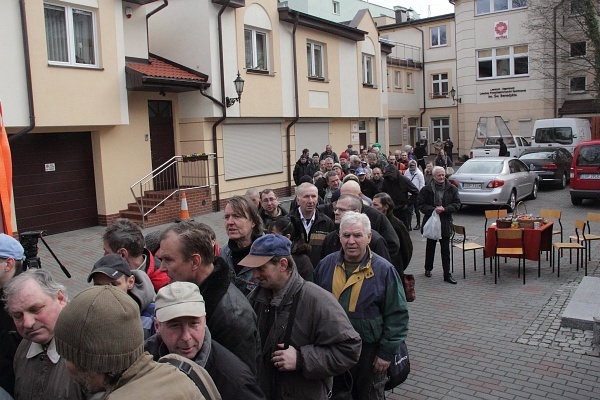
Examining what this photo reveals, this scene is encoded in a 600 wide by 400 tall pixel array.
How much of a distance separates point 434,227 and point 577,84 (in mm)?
29960

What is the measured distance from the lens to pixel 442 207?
915cm

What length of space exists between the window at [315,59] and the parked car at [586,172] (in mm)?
10239

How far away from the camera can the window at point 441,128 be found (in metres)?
41.1

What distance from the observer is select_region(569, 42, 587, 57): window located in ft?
106

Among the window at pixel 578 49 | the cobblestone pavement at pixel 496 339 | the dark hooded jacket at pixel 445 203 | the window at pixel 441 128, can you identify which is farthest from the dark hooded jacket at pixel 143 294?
the window at pixel 441 128

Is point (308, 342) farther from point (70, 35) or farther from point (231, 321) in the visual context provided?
point (70, 35)

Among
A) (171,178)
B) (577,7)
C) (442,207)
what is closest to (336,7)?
(577,7)

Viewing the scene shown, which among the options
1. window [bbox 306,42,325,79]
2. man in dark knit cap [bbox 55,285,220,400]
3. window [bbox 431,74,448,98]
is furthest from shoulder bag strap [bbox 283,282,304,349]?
window [bbox 431,74,448,98]

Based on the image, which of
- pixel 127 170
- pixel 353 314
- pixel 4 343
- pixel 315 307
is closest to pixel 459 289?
pixel 353 314

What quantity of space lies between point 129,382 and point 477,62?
1480 inches

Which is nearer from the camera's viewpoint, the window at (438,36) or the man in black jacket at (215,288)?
the man in black jacket at (215,288)

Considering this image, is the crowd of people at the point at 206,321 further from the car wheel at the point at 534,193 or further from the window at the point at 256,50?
the car wheel at the point at 534,193

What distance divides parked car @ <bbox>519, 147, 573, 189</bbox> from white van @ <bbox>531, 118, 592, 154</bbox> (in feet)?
13.3

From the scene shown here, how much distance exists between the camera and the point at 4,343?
10.4ft
